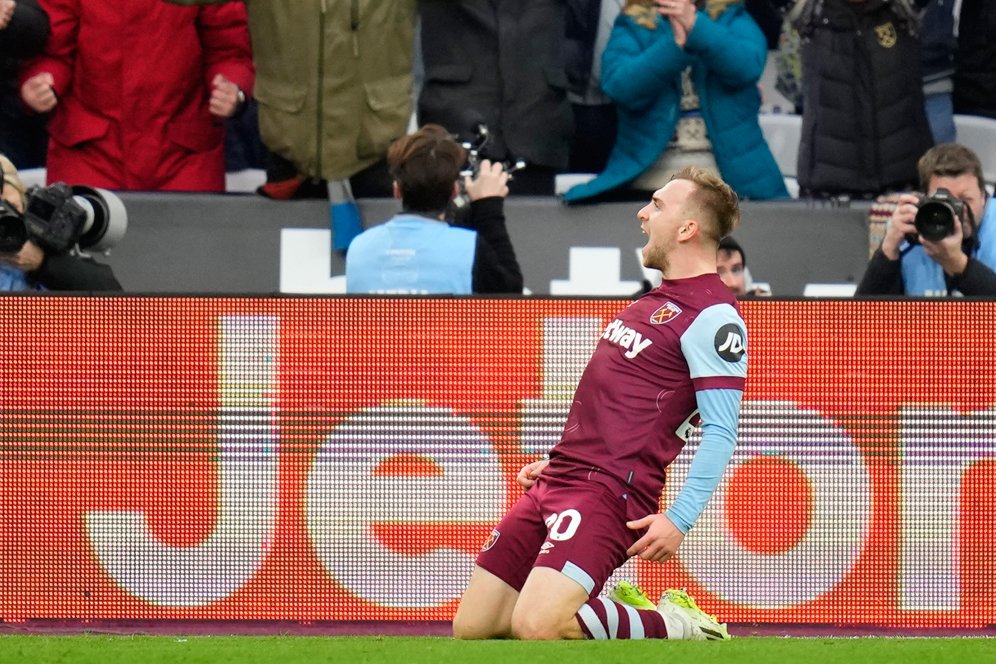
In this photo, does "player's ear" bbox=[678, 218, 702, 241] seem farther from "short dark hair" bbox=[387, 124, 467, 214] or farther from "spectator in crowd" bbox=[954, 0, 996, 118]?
"spectator in crowd" bbox=[954, 0, 996, 118]

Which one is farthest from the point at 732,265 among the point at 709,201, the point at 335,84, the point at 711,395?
the point at 711,395

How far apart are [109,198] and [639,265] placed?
2533 millimetres

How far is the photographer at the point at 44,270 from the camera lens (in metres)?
6.66

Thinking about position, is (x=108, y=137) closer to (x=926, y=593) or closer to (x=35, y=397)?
(x=35, y=397)

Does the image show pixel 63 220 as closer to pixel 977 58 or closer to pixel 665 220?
pixel 665 220

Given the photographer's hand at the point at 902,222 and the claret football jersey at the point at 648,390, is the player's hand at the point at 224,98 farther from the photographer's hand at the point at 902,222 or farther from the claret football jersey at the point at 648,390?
the claret football jersey at the point at 648,390

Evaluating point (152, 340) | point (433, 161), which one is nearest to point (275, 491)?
point (152, 340)

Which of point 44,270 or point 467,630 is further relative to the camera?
point 44,270

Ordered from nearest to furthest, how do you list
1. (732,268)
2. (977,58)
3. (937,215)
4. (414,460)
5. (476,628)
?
(476,628), (414,460), (937,215), (732,268), (977,58)

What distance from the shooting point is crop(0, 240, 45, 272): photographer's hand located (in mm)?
6605

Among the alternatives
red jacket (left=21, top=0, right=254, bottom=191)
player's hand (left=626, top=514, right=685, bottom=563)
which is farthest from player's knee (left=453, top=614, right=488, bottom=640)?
red jacket (left=21, top=0, right=254, bottom=191)

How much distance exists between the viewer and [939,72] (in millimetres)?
8445

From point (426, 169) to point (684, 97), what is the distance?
6.05ft

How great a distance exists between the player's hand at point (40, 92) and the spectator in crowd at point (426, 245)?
1.93 m
